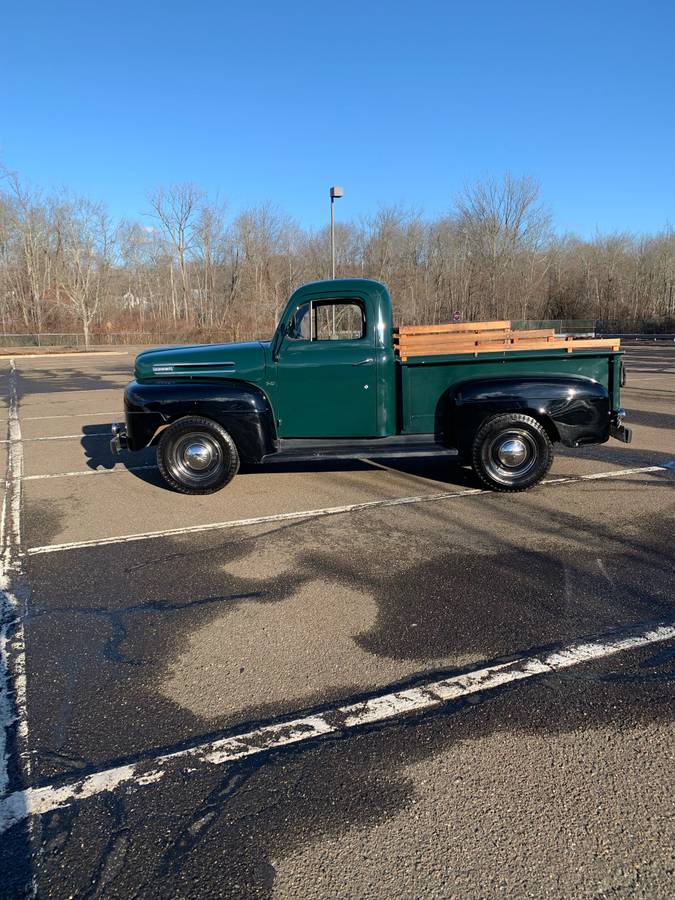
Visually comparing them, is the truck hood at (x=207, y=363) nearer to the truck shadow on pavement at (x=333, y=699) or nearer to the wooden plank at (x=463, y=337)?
the wooden plank at (x=463, y=337)

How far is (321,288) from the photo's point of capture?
6758 mm

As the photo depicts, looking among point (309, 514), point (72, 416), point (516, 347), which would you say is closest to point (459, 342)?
point (516, 347)

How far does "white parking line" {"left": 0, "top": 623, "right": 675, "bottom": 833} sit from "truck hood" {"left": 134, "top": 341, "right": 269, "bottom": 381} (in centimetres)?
432

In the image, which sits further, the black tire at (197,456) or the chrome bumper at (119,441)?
the chrome bumper at (119,441)

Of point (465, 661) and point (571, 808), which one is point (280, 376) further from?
point (571, 808)

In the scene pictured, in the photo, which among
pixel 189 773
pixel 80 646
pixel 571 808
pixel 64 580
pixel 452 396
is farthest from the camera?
pixel 452 396

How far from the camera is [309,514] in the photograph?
603cm

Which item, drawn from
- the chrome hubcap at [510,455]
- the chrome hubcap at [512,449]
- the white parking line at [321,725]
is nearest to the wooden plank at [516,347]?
the chrome hubcap at [510,455]

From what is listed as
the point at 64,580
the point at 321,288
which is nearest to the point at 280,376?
the point at 321,288

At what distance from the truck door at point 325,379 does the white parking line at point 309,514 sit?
854mm

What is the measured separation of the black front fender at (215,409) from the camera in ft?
21.3

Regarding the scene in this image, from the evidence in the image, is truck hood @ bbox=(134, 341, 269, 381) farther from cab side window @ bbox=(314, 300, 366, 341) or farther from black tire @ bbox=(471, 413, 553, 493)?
black tire @ bbox=(471, 413, 553, 493)

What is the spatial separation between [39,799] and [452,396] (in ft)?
16.9

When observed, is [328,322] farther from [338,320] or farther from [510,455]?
[510,455]
